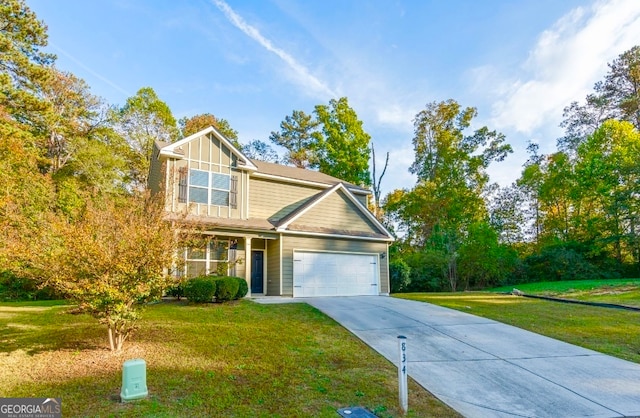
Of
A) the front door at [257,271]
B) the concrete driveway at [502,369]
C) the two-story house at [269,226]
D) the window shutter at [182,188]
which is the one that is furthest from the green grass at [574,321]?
the window shutter at [182,188]

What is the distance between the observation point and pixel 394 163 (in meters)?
33.6

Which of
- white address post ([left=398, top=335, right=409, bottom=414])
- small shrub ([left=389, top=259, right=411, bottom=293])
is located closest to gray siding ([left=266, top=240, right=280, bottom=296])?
small shrub ([left=389, top=259, right=411, bottom=293])

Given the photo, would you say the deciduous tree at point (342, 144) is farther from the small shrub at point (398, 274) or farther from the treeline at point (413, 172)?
the small shrub at point (398, 274)

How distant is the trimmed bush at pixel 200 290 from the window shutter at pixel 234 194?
170 inches

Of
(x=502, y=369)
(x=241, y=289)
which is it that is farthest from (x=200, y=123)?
(x=502, y=369)

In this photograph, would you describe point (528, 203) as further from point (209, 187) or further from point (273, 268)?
point (209, 187)

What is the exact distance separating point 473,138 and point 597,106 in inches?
393

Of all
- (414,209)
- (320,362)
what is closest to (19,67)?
(320,362)

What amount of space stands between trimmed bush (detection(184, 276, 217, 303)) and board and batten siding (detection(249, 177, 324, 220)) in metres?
4.71

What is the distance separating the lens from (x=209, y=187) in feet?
47.6

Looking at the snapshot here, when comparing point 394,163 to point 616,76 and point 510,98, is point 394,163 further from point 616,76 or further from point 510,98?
point 616,76

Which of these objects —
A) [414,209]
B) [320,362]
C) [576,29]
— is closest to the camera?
[320,362]

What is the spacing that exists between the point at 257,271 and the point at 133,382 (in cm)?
1094

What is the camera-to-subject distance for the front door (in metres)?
15.2
